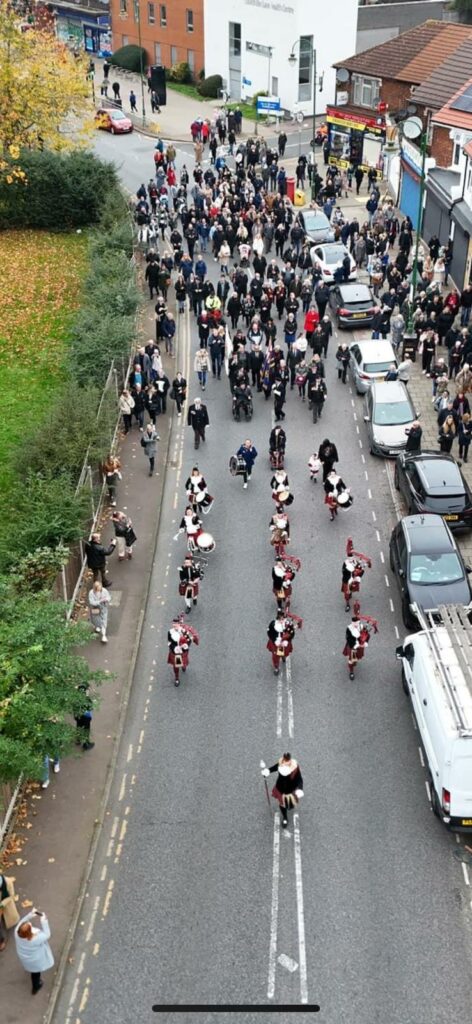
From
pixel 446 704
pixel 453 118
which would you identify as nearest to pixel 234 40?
pixel 453 118

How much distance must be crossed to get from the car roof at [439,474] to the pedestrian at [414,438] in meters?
1.43

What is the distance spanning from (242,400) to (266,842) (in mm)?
15403

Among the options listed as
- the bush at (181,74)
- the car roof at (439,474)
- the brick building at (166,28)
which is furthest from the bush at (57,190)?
the brick building at (166,28)

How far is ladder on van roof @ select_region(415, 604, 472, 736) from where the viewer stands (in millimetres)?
15109

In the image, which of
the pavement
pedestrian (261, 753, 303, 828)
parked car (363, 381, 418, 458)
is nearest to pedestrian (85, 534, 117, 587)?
the pavement

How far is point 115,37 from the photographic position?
3238 inches

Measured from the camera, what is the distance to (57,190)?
4475cm

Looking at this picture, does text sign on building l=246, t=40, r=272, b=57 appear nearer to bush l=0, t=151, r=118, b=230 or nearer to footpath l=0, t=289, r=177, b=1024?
bush l=0, t=151, r=118, b=230

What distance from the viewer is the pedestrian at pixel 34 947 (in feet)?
43.3

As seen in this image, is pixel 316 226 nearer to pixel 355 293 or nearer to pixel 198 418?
pixel 355 293

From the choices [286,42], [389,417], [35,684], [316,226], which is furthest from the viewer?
[286,42]

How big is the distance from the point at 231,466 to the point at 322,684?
8.10 m

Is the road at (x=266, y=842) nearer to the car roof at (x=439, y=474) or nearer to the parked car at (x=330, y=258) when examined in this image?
the car roof at (x=439, y=474)

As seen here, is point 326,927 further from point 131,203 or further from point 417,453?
point 131,203
